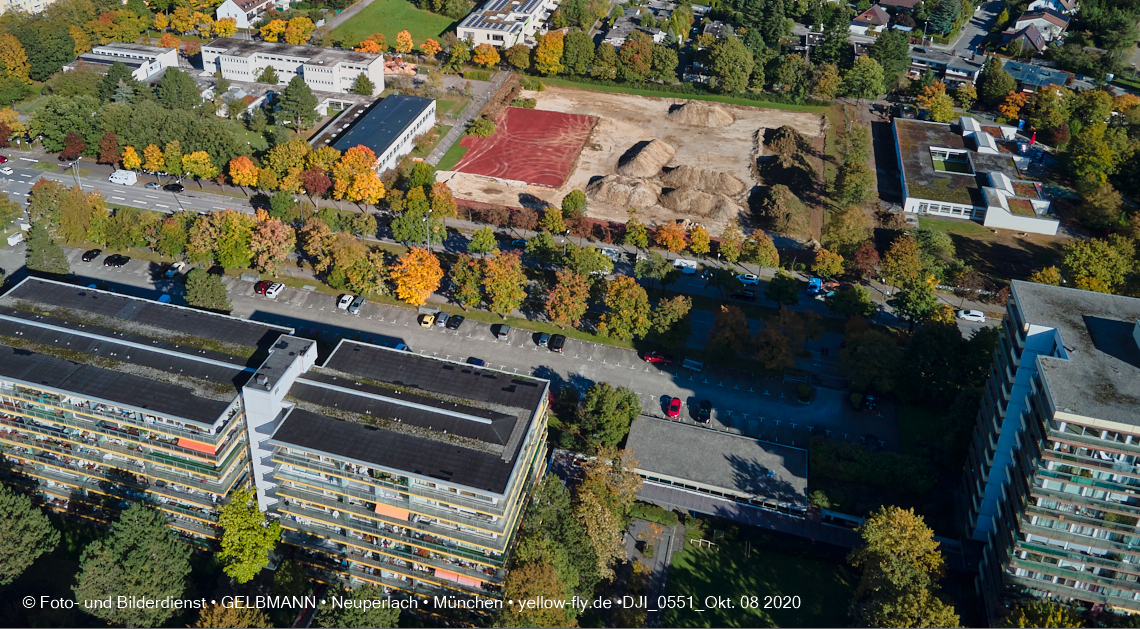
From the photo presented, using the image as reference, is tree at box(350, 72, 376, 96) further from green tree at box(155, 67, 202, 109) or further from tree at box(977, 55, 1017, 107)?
tree at box(977, 55, 1017, 107)

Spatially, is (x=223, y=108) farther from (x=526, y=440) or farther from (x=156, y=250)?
(x=526, y=440)

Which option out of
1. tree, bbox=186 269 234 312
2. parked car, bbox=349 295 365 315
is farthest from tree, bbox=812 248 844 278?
tree, bbox=186 269 234 312

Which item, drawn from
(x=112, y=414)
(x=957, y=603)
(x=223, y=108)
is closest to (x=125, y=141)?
(x=223, y=108)

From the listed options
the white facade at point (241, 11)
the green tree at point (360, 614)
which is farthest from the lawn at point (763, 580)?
the white facade at point (241, 11)

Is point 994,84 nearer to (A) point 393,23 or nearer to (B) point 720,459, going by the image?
(B) point 720,459

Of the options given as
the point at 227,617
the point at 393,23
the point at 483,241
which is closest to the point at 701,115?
the point at 483,241

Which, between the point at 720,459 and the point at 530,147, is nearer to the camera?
the point at 720,459
